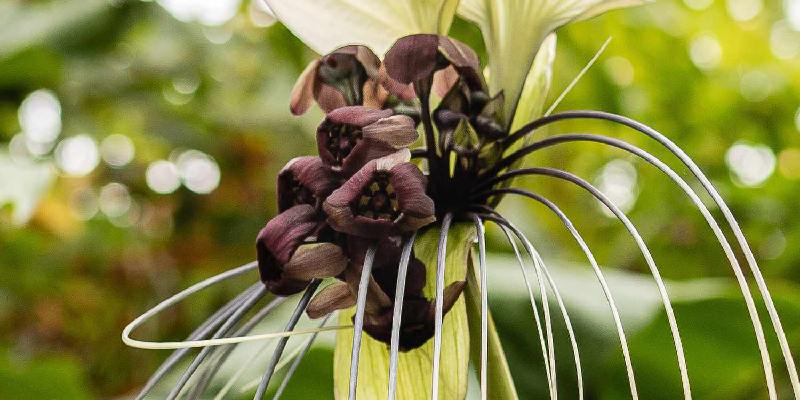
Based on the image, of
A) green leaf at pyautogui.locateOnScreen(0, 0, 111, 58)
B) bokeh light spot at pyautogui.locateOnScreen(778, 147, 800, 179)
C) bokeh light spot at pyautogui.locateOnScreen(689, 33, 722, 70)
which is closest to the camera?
green leaf at pyautogui.locateOnScreen(0, 0, 111, 58)

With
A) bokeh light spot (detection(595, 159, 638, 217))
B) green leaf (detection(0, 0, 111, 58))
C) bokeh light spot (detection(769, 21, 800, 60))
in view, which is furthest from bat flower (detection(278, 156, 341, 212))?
bokeh light spot (detection(769, 21, 800, 60))

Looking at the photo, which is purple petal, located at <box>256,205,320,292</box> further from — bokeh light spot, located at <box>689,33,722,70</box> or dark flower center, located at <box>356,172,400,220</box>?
bokeh light spot, located at <box>689,33,722,70</box>

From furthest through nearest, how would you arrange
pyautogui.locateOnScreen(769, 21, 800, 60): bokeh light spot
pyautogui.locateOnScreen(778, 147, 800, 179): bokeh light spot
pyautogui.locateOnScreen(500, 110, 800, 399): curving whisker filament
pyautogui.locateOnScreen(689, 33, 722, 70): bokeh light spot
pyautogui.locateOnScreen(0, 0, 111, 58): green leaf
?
pyautogui.locateOnScreen(769, 21, 800, 60): bokeh light spot < pyautogui.locateOnScreen(689, 33, 722, 70): bokeh light spot < pyautogui.locateOnScreen(778, 147, 800, 179): bokeh light spot < pyautogui.locateOnScreen(0, 0, 111, 58): green leaf < pyautogui.locateOnScreen(500, 110, 800, 399): curving whisker filament

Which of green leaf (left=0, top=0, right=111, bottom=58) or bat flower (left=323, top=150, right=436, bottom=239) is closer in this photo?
bat flower (left=323, top=150, right=436, bottom=239)

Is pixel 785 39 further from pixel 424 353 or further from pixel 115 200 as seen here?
pixel 424 353

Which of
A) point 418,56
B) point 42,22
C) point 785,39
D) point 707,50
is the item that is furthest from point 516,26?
point 785,39

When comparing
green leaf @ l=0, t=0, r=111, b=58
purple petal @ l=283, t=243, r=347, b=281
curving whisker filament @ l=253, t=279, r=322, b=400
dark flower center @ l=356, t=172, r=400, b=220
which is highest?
green leaf @ l=0, t=0, r=111, b=58
